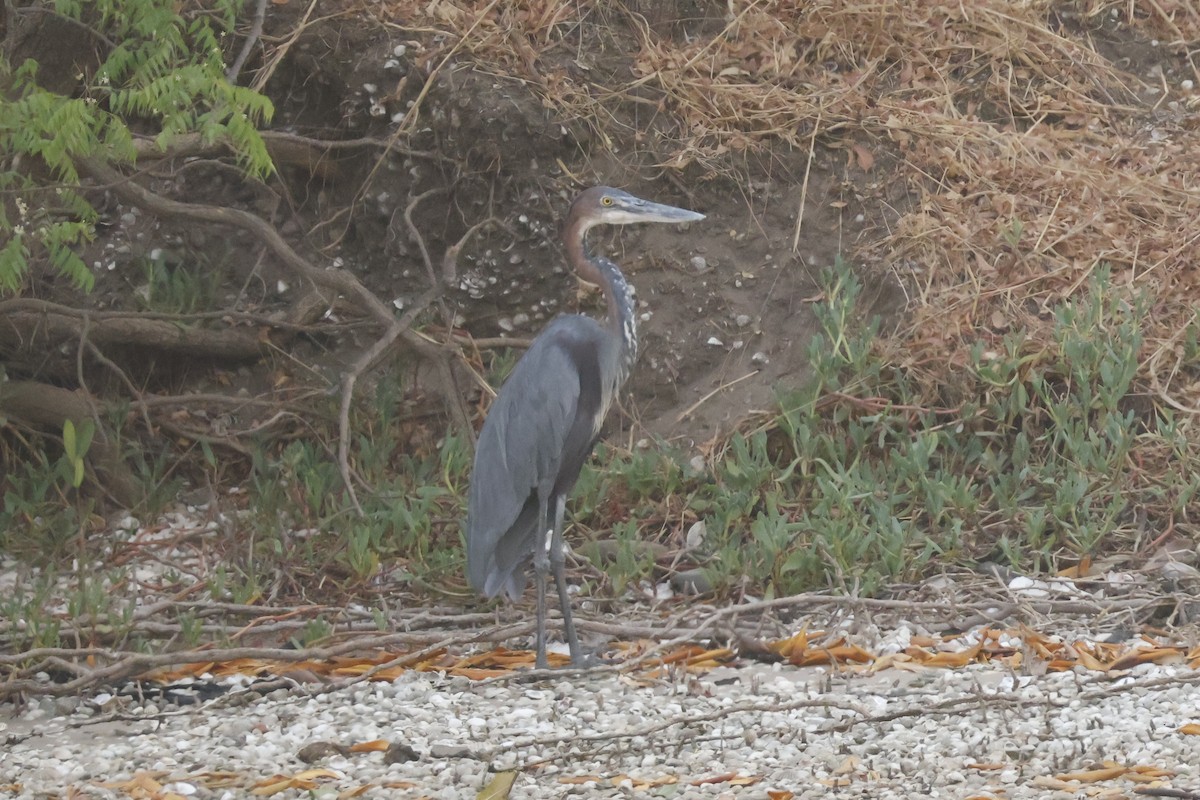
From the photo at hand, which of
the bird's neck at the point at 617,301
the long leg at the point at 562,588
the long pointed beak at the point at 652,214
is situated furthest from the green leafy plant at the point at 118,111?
the long leg at the point at 562,588

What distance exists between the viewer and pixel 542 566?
4.89 m

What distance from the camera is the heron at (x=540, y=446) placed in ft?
16.0

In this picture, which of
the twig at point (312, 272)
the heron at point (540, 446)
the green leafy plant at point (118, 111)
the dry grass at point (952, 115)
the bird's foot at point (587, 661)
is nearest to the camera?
the green leafy plant at point (118, 111)

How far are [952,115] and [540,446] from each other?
3014 millimetres

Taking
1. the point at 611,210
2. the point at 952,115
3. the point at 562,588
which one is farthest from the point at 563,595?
the point at 952,115

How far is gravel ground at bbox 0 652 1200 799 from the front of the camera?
3469mm

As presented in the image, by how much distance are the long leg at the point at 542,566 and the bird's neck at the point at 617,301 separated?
1.73 ft

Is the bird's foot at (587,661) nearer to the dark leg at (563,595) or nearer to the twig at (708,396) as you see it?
the dark leg at (563,595)

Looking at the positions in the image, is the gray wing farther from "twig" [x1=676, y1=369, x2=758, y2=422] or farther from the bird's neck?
"twig" [x1=676, y1=369, x2=758, y2=422]

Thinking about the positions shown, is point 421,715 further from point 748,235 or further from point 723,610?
point 748,235

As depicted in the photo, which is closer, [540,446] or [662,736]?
[662,736]

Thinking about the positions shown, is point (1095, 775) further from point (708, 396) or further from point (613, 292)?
point (708, 396)

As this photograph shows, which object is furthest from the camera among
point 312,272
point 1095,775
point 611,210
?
point 312,272

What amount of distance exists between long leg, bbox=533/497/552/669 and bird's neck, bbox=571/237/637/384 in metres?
0.53
